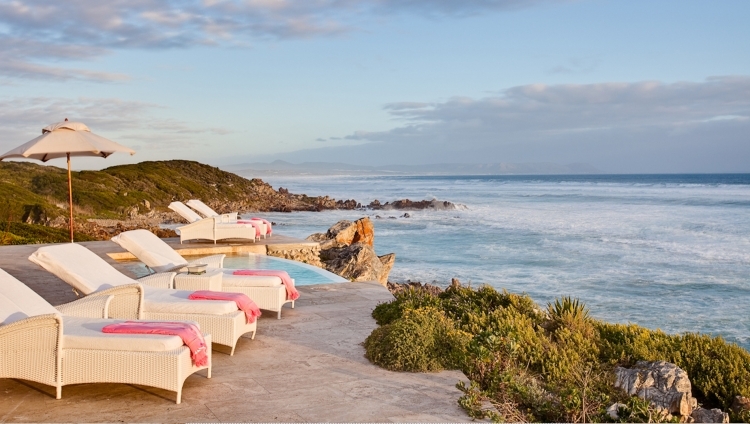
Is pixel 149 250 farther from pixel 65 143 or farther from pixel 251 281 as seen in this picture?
pixel 65 143

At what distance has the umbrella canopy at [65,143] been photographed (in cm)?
857

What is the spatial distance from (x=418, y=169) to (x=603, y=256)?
123m

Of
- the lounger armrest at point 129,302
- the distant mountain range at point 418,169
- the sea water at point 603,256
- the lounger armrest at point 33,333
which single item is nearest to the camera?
the lounger armrest at point 33,333

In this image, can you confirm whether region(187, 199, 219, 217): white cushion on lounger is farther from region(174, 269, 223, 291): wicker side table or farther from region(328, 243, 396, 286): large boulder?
region(174, 269, 223, 291): wicker side table

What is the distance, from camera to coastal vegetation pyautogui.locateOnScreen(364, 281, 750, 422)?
12.8 ft

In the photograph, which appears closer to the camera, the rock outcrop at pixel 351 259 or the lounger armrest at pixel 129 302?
the lounger armrest at pixel 129 302

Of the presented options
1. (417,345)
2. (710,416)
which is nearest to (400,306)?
(417,345)

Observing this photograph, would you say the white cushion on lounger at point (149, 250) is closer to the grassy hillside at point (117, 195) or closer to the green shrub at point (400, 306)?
the green shrub at point (400, 306)

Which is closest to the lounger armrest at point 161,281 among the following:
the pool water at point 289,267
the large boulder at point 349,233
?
the pool water at point 289,267

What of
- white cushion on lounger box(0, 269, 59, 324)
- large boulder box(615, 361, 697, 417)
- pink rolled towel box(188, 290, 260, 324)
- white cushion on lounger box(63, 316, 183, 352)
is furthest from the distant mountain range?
white cushion on lounger box(63, 316, 183, 352)

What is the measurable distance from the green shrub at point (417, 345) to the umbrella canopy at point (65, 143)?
5570mm

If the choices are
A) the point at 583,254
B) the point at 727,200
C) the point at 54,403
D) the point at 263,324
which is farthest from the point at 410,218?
the point at 54,403

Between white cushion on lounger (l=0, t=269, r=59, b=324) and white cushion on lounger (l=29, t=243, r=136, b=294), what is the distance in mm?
653

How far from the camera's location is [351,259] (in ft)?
43.4
